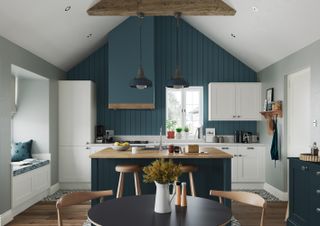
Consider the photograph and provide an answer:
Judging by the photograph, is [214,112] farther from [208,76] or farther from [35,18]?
[35,18]

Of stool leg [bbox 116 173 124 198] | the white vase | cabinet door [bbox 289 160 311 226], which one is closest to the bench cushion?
stool leg [bbox 116 173 124 198]

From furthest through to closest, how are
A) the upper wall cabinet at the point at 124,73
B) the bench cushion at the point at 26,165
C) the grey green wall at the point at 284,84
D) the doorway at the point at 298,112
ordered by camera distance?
the upper wall cabinet at the point at 124,73 → the doorway at the point at 298,112 → the bench cushion at the point at 26,165 → the grey green wall at the point at 284,84

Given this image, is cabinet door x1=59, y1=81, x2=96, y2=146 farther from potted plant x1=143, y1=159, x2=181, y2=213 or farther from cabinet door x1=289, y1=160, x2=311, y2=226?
potted plant x1=143, y1=159, x2=181, y2=213

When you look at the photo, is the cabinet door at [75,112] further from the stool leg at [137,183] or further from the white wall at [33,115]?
→ the stool leg at [137,183]

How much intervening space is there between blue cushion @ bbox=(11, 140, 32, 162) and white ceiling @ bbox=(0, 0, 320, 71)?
1.72 m

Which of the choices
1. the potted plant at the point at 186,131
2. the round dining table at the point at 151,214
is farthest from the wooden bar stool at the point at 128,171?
the potted plant at the point at 186,131

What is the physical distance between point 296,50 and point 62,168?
202 inches

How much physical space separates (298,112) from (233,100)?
1753 millimetres

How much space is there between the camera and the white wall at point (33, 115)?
269 inches

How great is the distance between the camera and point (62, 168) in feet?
24.2

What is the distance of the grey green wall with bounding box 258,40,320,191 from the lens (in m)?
5.04

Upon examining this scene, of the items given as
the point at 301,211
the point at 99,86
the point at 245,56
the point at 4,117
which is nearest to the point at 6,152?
the point at 4,117

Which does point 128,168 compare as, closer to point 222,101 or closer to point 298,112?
point 298,112

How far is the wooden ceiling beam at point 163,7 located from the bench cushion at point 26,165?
2766 mm
